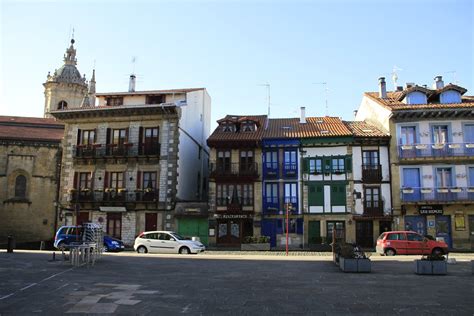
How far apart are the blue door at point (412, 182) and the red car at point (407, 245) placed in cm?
686

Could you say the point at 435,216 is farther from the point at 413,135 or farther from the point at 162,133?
the point at 162,133

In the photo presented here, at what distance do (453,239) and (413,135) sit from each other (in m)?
8.39

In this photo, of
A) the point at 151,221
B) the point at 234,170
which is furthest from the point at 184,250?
the point at 234,170

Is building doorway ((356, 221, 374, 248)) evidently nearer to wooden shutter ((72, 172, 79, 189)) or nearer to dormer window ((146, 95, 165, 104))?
dormer window ((146, 95, 165, 104))

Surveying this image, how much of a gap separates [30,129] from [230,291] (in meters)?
40.3

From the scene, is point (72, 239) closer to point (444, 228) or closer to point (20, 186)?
point (20, 186)

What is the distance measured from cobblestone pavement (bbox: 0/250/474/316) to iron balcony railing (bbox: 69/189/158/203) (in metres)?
18.5

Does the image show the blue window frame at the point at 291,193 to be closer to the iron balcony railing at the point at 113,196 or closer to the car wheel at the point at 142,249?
the iron balcony railing at the point at 113,196

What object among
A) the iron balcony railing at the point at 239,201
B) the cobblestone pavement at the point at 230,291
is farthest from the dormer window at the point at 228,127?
the cobblestone pavement at the point at 230,291

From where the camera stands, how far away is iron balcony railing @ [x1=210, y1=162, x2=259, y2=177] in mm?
35684

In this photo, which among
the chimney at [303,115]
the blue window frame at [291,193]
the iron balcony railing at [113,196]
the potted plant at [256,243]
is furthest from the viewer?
the chimney at [303,115]

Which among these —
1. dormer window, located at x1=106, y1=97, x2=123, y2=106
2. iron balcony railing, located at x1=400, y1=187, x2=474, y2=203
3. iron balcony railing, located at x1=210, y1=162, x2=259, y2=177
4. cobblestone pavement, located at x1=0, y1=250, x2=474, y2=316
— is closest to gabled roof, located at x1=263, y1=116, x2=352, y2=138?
iron balcony railing, located at x1=210, y1=162, x2=259, y2=177

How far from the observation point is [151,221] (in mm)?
35812

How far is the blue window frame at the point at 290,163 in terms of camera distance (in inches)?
1409
